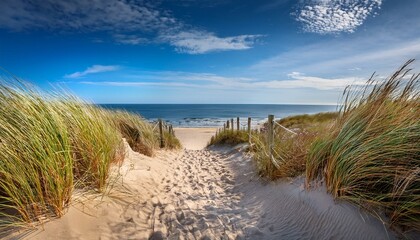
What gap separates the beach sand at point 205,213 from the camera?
2824 mm

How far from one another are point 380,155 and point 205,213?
2.41 m

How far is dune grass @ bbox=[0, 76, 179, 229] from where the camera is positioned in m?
2.69

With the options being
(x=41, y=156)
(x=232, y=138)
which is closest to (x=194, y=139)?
(x=232, y=138)

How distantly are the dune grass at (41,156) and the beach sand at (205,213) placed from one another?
24 cm

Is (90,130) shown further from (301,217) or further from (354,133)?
(354,133)

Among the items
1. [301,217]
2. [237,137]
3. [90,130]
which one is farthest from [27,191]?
[237,137]

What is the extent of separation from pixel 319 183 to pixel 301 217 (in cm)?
52

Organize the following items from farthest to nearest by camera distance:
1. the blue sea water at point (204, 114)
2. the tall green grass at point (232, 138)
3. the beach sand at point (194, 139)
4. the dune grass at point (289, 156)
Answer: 1. the blue sea water at point (204, 114)
2. the beach sand at point (194, 139)
3. the tall green grass at point (232, 138)
4. the dune grass at point (289, 156)

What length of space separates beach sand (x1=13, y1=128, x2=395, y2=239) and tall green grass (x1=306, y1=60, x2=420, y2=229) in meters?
0.23

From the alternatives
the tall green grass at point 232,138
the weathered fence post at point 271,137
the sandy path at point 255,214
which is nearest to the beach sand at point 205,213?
the sandy path at point 255,214

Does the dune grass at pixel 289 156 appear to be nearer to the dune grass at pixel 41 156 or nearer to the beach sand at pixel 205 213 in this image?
the beach sand at pixel 205 213

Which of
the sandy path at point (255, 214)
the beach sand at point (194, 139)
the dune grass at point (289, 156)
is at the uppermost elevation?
the dune grass at point (289, 156)

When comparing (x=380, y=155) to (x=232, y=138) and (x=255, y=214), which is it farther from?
(x=232, y=138)

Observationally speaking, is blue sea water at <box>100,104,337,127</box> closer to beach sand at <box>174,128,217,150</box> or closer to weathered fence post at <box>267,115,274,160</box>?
beach sand at <box>174,128,217,150</box>
